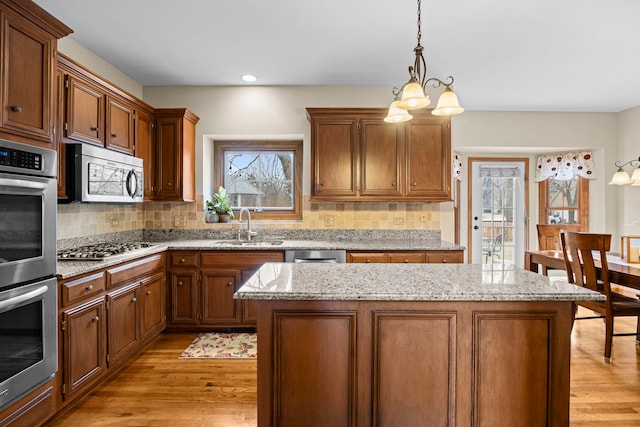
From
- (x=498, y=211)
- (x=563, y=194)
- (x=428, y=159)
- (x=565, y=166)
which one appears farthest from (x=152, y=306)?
(x=563, y=194)

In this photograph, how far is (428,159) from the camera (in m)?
3.79

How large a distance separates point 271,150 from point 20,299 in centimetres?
296

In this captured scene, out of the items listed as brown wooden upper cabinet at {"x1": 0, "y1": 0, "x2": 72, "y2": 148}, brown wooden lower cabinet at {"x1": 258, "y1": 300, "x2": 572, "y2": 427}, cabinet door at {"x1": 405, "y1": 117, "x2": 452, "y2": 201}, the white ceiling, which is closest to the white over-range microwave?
brown wooden upper cabinet at {"x1": 0, "y1": 0, "x2": 72, "y2": 148}

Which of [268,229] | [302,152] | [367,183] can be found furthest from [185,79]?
[367,183]

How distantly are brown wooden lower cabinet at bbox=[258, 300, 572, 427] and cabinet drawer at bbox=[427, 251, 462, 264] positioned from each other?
1.84 metres

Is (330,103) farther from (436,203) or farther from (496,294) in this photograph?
(496,294)

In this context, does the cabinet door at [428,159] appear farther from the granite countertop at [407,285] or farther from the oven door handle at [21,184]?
the oven door handle at [21,184]

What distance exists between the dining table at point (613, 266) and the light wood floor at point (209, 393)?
25.9 inches

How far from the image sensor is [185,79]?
3859 millimetres

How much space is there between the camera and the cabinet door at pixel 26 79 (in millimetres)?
1739

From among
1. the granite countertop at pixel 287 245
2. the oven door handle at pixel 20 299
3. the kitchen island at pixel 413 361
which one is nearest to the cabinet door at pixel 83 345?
the oven door handle at pixel 20 299

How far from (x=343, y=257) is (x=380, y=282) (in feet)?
5.58

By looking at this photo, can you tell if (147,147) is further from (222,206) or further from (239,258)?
(239,258)

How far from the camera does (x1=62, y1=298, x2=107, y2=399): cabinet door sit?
2.13 m
